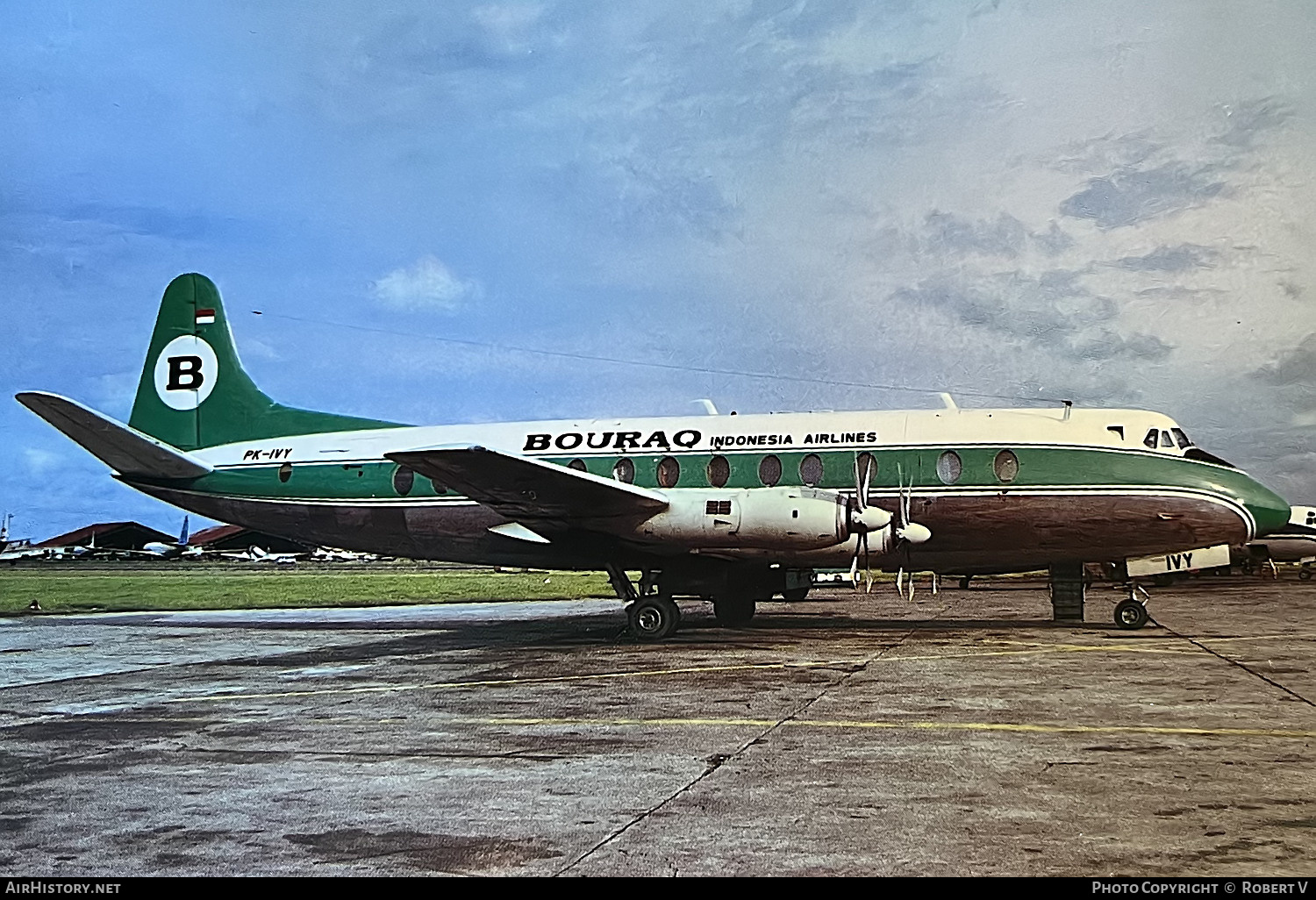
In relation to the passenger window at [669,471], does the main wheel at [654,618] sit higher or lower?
lower

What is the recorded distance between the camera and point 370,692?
37.1 feet

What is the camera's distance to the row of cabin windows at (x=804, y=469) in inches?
685

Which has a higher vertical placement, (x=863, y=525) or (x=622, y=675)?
(x=863, y=525)

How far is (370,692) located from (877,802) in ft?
21.4

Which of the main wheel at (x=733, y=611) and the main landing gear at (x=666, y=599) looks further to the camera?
the main wheel at (x=733, y=611)

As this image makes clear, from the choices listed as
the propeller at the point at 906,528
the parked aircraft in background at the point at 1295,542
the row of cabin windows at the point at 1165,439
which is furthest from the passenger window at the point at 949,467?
the parked aircraft in background at the point at 1295,542

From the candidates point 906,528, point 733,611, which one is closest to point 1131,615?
point 906,528

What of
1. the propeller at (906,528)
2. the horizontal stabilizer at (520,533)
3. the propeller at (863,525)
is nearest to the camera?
the propeller at (863,525)

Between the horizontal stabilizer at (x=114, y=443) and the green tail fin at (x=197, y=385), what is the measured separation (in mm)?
754

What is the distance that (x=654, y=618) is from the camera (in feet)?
56.9

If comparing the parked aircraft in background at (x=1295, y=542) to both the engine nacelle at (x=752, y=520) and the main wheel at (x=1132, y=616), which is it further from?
the engine nacelle at (x=752, y=520)

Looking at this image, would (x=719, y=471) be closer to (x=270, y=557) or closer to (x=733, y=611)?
(x=733, y=611)

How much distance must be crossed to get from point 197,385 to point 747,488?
11884 mm
